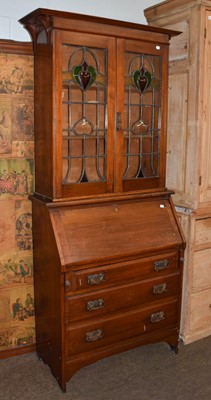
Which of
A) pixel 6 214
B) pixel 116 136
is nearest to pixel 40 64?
pixel 116 136

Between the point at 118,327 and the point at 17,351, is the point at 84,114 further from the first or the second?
the point at 17,351

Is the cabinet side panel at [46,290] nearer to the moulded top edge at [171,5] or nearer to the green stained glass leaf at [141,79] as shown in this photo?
the green stained glass leaf at [141,79]

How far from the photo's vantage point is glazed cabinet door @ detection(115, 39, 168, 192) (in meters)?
2.47

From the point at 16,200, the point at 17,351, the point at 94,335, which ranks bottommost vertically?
the point at 17,351

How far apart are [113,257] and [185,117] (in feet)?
3.54

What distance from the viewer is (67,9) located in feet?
8.89

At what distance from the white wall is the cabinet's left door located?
484 millimetres

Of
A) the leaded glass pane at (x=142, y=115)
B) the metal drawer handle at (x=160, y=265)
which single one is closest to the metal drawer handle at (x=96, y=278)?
the metal drawer handle at (x=160, y=265)

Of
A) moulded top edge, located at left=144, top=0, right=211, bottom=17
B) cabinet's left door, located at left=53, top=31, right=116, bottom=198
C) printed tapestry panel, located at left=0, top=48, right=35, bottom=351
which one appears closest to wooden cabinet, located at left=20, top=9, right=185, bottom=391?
cabinet's left door, located at left=53, top=31, right=116, bottom=198

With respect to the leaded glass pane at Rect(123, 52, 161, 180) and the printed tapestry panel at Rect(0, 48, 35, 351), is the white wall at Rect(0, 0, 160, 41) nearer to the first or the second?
the printed tapestry panel at Rect(0, 48, 35, 351)

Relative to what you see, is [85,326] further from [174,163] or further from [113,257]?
[174,163]

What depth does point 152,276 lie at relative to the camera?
2602 millimetres

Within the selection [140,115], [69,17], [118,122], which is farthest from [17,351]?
[69,17]

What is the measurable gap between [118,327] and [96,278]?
0.38m
